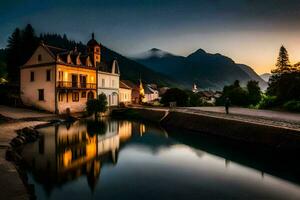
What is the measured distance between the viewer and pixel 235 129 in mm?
24016

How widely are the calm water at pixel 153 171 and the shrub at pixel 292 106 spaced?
13.2 metres

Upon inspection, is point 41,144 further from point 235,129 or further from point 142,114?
point 142,114

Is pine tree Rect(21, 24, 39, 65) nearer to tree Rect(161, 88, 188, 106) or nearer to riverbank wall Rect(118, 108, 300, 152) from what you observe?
tree Rect(161, 88, 188, 106)

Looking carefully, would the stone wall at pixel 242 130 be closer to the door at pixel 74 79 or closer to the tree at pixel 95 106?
the tree at pixel 95 106

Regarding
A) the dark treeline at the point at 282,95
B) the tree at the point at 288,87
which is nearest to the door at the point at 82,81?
the dark treeline at the point at 282,95

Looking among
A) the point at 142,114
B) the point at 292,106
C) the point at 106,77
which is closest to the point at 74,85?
the point at 106,77

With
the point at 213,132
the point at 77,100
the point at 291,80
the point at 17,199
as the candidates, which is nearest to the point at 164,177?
the point at 17,199

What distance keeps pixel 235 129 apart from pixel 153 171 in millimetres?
12399

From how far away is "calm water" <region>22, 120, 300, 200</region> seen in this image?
11.4 metres

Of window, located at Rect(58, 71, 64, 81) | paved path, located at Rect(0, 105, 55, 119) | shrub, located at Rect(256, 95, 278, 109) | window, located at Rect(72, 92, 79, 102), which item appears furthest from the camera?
window, located at Rect(72, 92, 79, 102)

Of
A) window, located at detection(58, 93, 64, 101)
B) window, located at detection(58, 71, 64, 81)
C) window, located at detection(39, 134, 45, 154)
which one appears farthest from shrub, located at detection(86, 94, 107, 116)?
window, located at detection(39, 134, 45, 154)

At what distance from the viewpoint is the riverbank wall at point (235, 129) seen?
58.8 ft

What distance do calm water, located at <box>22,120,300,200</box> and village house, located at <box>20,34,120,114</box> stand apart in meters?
16.8

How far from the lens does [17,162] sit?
47.1 feet
